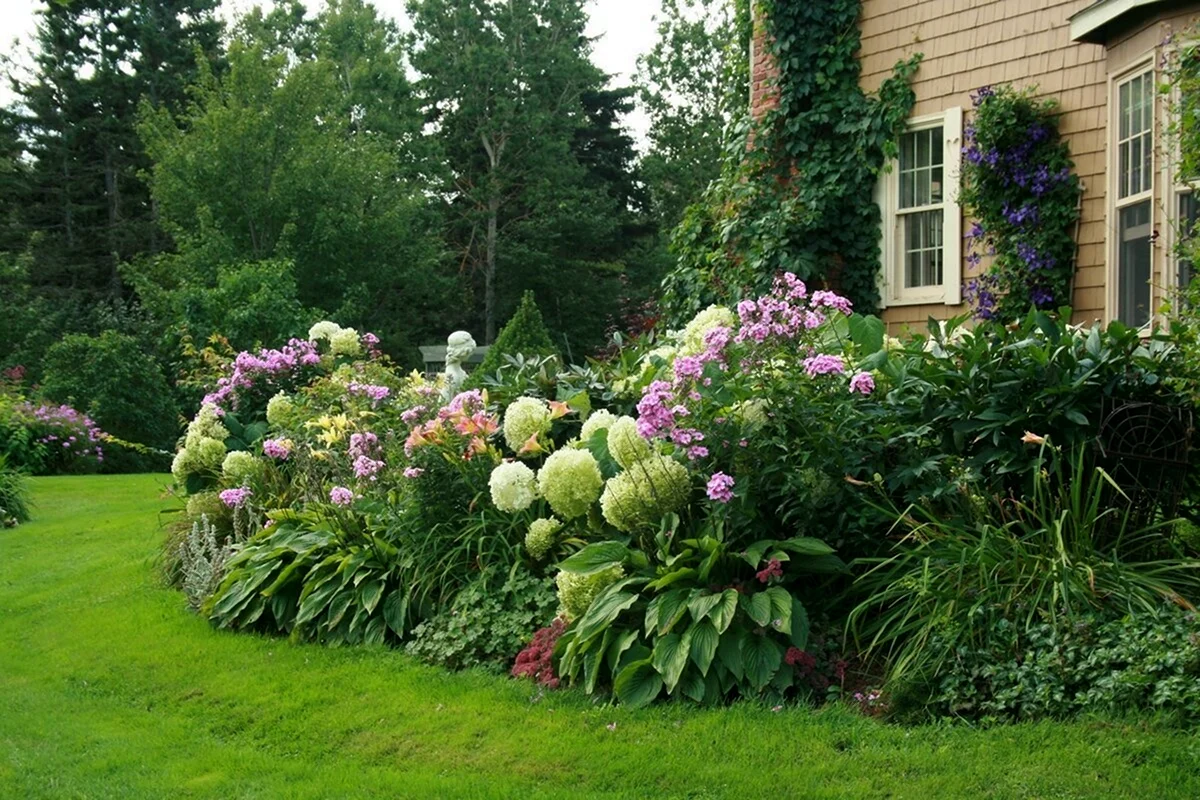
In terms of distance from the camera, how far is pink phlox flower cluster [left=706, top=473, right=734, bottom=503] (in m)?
4.80

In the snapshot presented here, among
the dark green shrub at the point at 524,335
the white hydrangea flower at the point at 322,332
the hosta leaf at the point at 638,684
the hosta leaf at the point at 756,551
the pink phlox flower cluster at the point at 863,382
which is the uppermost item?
the dark green shrub at the point at 524,335

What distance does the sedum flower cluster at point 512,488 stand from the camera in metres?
5.82

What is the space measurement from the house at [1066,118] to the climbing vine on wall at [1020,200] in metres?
0.13

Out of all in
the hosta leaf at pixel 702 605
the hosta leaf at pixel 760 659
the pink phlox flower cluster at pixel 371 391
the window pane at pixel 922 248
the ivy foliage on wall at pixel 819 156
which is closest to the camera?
the hosta leaf at pixel 760 659

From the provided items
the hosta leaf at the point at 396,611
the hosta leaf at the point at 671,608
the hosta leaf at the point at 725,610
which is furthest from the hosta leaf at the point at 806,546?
the hosta leaf at the point at 396,611

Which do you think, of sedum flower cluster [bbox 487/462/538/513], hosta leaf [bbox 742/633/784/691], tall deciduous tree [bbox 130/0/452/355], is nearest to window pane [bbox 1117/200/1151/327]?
sedum flower cluster [bbox 487/462/538/513]

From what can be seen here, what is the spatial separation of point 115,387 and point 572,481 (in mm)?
16854

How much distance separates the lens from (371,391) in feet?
25.7

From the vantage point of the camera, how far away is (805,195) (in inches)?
436

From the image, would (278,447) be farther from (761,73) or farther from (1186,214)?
(761,73)

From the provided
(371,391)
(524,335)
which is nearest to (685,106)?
(524,335)

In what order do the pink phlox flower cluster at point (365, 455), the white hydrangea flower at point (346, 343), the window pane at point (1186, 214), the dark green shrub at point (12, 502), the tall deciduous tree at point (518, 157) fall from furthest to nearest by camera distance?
1. the tall deciduous tree at point (518, 157)
2. the dark green shrub at point (12, 502)
3. the white hydrangea flower at point (346, 343)
4. the window pane at point (1186, 214)
5. the pink phlox flower cluster at point (365, 455)

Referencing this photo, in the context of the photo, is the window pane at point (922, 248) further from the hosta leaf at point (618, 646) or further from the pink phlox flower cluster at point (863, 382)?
the hosta leaf at point (618, 646)

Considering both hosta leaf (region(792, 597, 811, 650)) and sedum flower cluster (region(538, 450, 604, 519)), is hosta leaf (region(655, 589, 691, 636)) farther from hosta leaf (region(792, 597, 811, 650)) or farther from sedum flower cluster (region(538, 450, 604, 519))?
sedum flower cluster (region(538, 450, 604, 519))
